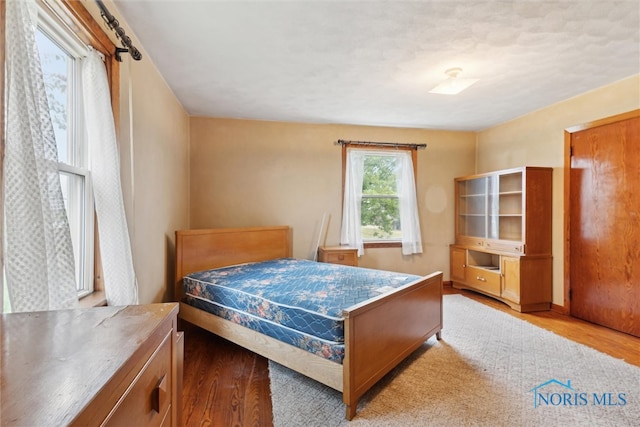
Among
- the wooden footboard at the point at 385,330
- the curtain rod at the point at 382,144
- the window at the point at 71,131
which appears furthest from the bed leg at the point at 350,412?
the curtain rod at the point at 382,144

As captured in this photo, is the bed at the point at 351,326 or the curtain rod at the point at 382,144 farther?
the curtain rod at the point at 382,144

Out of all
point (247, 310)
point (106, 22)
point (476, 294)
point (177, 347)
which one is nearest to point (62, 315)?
point (177, 347)

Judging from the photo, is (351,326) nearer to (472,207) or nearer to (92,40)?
(92,40)

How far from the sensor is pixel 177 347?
0.85 metres

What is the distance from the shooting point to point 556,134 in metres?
3.26

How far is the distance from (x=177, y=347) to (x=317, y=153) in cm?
339

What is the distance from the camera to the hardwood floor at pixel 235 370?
167 centimetres

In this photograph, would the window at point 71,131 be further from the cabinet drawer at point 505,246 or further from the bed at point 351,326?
the cabinet drawer at point 505,246

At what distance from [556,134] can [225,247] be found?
12.9 ft

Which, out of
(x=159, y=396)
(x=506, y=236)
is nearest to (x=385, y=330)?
(x=159, y=396)

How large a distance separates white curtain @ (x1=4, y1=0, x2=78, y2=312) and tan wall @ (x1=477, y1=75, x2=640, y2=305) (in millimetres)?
4177

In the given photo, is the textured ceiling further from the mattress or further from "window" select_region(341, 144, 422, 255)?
the mattress

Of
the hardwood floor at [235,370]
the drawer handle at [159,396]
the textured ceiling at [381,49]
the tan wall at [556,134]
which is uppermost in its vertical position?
the textured ceiling at [381,49]

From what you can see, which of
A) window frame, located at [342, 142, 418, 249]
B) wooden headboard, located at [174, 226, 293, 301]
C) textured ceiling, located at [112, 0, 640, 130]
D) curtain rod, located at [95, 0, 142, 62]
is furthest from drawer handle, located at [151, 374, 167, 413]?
window frame, located at [342, 142, 418, 249]
